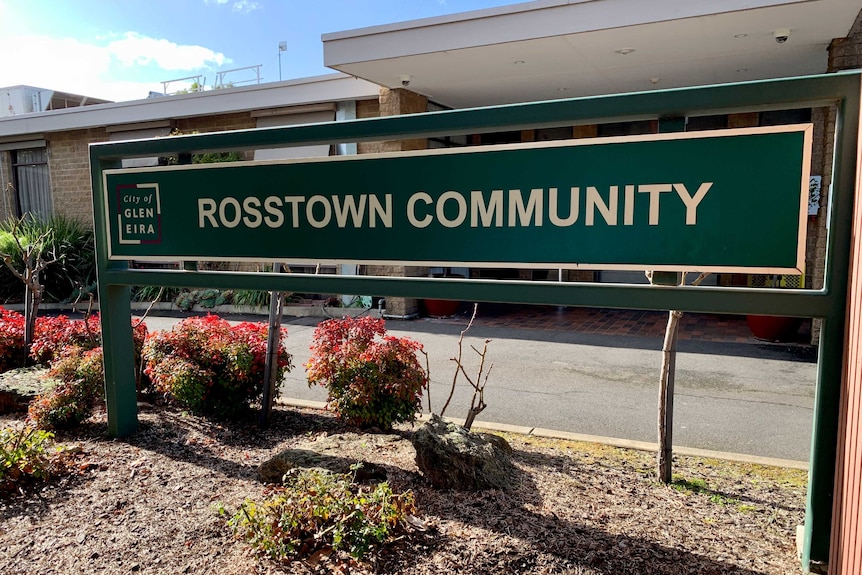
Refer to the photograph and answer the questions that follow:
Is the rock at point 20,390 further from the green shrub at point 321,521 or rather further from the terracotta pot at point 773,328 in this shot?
the terracotta pot at point 773,328

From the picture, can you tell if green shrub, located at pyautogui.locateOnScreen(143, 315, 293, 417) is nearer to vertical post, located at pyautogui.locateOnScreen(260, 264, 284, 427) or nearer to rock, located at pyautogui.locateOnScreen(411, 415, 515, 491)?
vertical post, located at pyautogui.locateOnScreen(260, 264, 284, 427)

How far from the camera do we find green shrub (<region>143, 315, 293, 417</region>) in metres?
4.30

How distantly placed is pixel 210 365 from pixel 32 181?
15.0 m

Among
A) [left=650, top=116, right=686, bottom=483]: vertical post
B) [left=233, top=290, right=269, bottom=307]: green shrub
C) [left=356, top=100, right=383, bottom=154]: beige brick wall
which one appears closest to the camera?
[left=650, top=116, right=686, bottom=483]: vertical post

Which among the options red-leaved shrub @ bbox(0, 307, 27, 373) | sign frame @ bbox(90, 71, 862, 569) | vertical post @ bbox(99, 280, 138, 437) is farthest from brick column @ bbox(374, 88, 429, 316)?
sign frame @ bbox(90, 71, 862, 569)

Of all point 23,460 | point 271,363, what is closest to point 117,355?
point 23,460

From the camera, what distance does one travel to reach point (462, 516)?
2871mm

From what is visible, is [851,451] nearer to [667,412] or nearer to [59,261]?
[667,412]

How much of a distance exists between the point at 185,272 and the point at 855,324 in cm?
329

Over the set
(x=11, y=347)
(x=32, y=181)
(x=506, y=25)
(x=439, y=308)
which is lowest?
(x=439, y=308)

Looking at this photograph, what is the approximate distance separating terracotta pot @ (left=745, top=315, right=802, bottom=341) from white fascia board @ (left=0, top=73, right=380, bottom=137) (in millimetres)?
6914

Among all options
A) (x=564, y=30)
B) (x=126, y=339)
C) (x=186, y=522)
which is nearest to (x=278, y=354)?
(x=126, y=339)

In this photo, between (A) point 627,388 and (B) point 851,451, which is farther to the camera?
(A) point 627,388

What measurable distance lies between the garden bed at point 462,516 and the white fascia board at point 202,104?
803 centimetres
